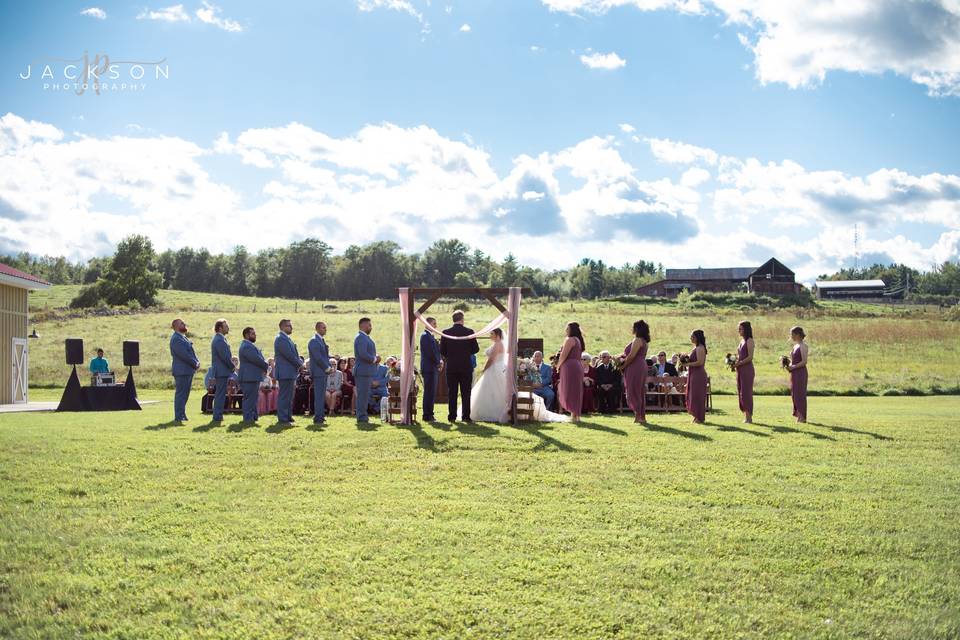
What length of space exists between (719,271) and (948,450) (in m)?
99.4

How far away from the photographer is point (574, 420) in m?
16.0

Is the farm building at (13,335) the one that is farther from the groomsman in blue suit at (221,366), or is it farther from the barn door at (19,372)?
the groomsman in blue suit at (221,366)

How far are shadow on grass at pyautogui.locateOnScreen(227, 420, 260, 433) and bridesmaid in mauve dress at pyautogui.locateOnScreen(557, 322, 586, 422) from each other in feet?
21.0

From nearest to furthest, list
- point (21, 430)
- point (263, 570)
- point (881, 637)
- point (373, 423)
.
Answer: point (881, 637) → point (263, 570) → point (21, 430) → point (373, 423)

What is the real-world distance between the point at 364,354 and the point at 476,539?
865 centimetres

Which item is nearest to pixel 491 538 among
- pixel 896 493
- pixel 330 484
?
pixel 330 484

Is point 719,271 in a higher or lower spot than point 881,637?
higher

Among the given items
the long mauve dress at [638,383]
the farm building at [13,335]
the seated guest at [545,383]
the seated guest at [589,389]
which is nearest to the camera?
the long mauve dress at [638,383]

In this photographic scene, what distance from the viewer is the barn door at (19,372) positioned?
23656 mm

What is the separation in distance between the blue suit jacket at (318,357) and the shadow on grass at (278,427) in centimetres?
132

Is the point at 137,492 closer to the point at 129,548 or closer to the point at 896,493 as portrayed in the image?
the point at 129,548

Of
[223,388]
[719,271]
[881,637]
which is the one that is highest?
[719,271]

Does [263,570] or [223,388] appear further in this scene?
[223,388]

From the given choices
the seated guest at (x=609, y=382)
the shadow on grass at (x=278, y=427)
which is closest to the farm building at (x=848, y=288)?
the seated guest at (x=609, y=382)
